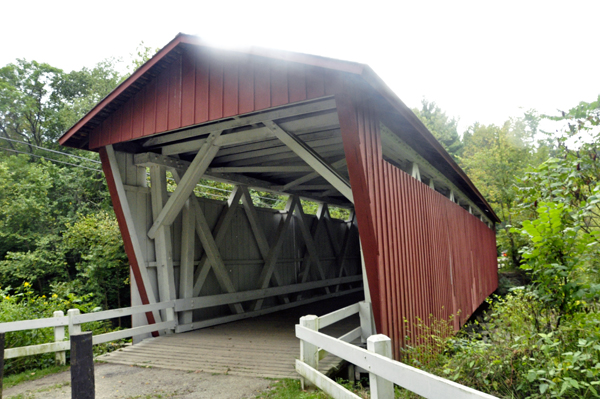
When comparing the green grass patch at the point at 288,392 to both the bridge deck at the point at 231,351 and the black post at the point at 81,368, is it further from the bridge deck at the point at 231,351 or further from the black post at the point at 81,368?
the black post at the point at 81,368

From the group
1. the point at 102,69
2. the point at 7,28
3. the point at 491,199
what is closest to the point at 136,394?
the point at 102,69

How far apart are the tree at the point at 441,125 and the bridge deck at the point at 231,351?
33947mm

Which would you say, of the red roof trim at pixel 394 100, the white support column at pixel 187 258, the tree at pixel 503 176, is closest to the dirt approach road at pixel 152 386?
the white support column at pixel 187 258

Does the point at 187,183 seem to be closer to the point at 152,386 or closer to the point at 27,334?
the point at 27,334

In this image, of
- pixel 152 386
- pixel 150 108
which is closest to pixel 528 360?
pixel 152 386

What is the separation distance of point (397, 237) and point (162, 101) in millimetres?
3429

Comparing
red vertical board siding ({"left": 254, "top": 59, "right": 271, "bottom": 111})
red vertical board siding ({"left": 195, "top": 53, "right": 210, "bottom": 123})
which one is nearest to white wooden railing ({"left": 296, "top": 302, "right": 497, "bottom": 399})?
red vertical board siding ({"left": 254, "top": 59, "right": 271, "bottom": 111})

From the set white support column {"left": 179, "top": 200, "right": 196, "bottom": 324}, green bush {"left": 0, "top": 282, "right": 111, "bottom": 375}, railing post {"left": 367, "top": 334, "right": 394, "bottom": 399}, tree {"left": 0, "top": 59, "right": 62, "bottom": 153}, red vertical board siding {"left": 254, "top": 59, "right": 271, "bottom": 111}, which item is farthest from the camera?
tree {"left": 0, "top": 59, "right": 62, "bottom": 153}

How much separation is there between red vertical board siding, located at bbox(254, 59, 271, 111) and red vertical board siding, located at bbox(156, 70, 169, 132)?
1.40 m

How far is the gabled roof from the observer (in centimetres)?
442

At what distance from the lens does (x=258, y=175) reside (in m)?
9.47

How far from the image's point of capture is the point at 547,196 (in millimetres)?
4875

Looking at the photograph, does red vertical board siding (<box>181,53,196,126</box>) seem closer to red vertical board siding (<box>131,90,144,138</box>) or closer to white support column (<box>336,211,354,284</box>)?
red vertical board siding (<box>131,90,144,138</box>)

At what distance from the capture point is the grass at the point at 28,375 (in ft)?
16.1
